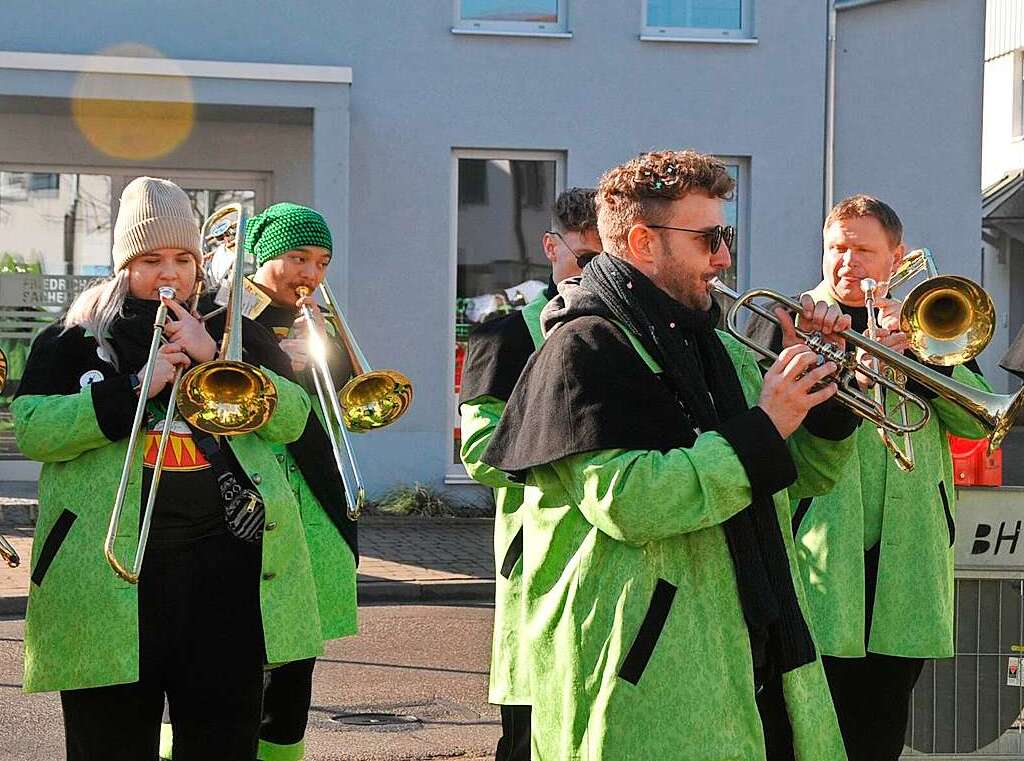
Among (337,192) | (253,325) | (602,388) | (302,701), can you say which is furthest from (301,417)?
(337,192)

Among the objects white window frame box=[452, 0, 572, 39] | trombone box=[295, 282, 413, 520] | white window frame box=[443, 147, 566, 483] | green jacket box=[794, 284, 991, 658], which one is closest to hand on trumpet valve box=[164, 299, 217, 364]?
trombone box=[295, 282, 413, 520]

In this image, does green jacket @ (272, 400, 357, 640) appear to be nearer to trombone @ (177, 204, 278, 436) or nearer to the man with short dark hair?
trombone @ (177, 204, 278, 436)

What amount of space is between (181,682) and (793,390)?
1.74 meters

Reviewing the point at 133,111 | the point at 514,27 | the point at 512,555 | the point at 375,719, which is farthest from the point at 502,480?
the point at 133,111

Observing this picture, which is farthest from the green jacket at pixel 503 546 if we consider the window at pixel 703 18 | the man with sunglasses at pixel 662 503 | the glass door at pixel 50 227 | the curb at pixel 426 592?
the glass door at pixel 50 227

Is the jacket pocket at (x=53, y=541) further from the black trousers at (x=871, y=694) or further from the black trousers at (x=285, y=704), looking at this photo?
the black trousers at (x=871, y=694)

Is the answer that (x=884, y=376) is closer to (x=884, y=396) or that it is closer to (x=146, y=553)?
(x=884, y=396)

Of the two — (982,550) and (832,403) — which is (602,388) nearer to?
(832,403)

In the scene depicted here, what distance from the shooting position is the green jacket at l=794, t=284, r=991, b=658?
4652 millimetres

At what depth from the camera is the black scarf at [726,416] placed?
327 cm

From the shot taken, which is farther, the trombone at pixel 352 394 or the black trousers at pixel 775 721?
the trombone at pixel 352 394

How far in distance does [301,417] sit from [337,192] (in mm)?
9639

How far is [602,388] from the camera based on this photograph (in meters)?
3.21

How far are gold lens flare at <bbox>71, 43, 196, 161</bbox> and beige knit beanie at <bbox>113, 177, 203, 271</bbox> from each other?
31.6ft
